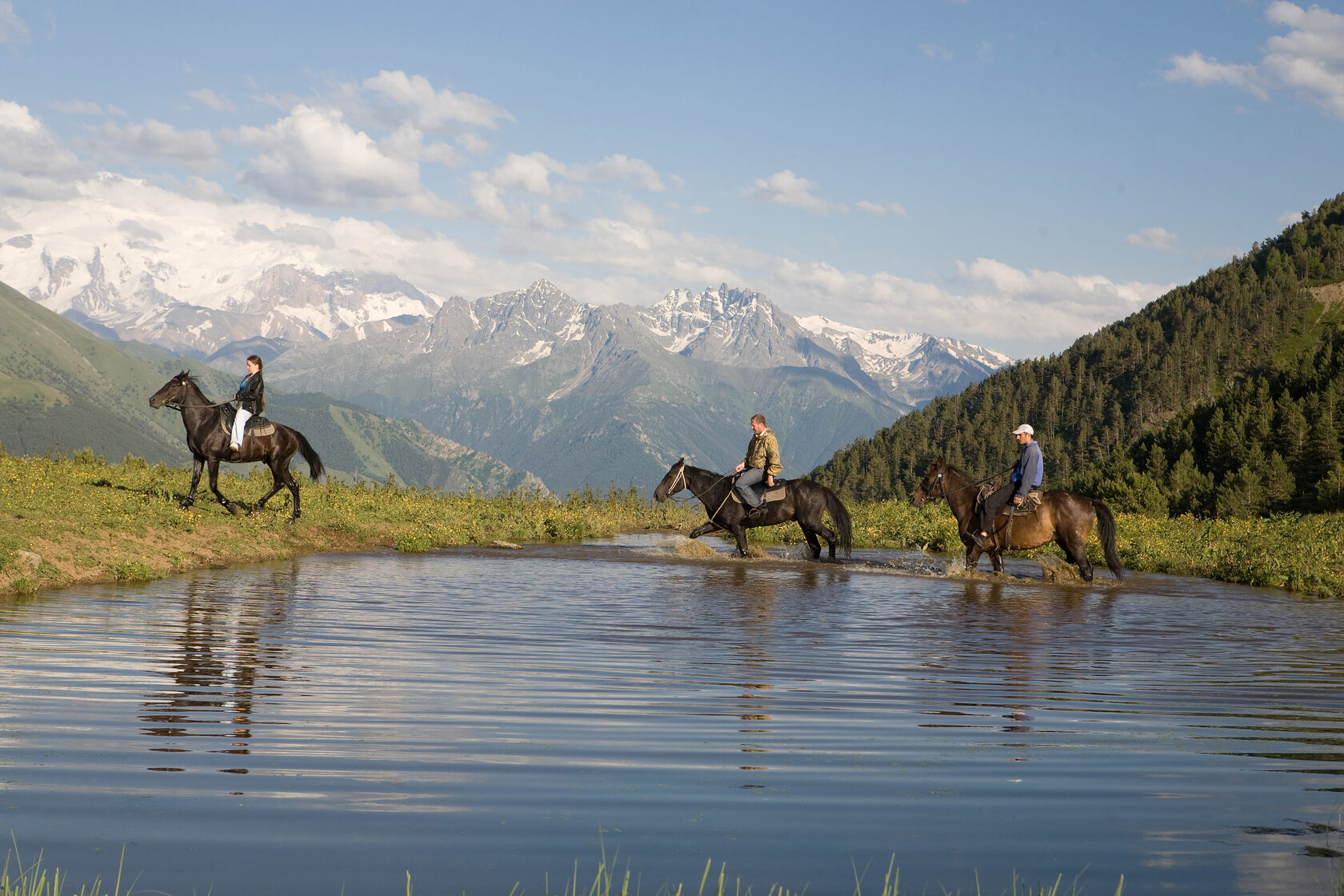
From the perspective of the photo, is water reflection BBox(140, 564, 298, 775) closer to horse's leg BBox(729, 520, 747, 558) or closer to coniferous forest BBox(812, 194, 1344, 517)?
horse's leg BBox(729, 520, 747, 558)

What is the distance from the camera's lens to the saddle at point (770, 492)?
27688 millimetres

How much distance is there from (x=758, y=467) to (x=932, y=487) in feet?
14.2

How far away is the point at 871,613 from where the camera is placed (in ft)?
56.1

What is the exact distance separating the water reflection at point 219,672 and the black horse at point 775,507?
43.4 feet

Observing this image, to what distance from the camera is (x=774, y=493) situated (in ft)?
91.4

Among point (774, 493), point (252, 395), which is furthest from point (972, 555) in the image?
point (252, 395)

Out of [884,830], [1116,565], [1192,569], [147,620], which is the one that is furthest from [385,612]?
[1192,569]

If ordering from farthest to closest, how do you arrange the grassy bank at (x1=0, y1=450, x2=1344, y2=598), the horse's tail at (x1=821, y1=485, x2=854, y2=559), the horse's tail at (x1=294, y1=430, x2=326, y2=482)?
the horse's tail at (x1=294, y1=430, x2=326, y2=482)
the horse's tail at (x1=821, y1=485, x2=854, y2=559)
the grassy bank at (x1=0, y1=450, x2=1344, y2=598)

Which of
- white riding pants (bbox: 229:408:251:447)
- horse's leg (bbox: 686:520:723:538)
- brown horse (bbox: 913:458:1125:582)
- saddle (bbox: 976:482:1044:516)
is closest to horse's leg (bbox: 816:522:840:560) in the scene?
horse's leg (bbox: 686:520:723:538)

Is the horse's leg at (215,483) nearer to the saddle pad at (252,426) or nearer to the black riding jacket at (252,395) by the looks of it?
the saddle pad at (252,426)

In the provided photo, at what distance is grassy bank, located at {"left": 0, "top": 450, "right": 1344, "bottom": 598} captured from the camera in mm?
18828

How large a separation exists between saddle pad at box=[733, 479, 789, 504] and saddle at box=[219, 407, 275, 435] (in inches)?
447

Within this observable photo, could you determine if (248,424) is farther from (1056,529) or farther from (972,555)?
(1056,529)

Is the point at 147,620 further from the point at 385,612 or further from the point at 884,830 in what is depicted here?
the point at 884,830
